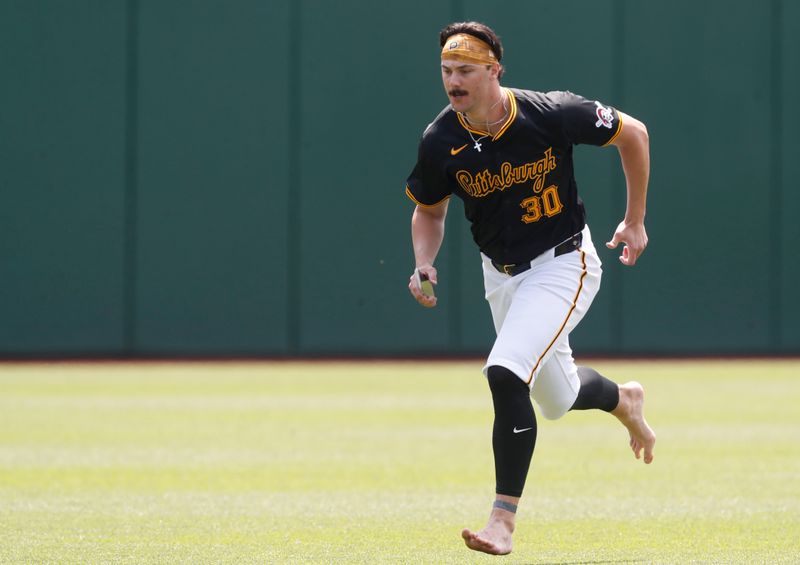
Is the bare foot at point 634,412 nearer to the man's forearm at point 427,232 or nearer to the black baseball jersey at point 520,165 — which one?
the black baseball jersey at point 520,165

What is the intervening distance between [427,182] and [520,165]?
0.47 meters

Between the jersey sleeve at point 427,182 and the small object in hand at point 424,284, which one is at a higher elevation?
the jersey sleeve at point 427,182

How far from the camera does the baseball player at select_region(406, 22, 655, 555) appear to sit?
586 cm

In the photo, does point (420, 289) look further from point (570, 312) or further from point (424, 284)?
point (570, 312)

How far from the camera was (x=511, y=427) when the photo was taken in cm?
571

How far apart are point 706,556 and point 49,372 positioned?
44.7 ft

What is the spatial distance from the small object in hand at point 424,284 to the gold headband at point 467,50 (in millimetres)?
953

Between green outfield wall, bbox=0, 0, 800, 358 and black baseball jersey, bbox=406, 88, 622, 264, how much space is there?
1386 centimetres

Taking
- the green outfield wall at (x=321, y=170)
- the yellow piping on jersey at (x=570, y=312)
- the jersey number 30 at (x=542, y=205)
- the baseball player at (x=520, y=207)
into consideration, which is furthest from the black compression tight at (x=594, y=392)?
the green outfield wall at (x=321, y=170)

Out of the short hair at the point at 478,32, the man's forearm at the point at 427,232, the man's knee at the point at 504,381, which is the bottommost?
the man's knee at the point at 504,381

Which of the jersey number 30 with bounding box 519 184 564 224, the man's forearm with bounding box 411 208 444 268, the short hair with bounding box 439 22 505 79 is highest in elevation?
the short hair with bounding box 439 22 505 79

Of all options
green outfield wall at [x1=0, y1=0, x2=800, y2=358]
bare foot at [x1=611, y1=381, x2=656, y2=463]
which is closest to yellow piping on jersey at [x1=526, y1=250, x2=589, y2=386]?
bare foot at [x1=611, y1=381, x2=656, y2=463]

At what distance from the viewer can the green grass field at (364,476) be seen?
6273 millimetres

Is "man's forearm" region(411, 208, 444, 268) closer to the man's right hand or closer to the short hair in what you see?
the man's right hand
